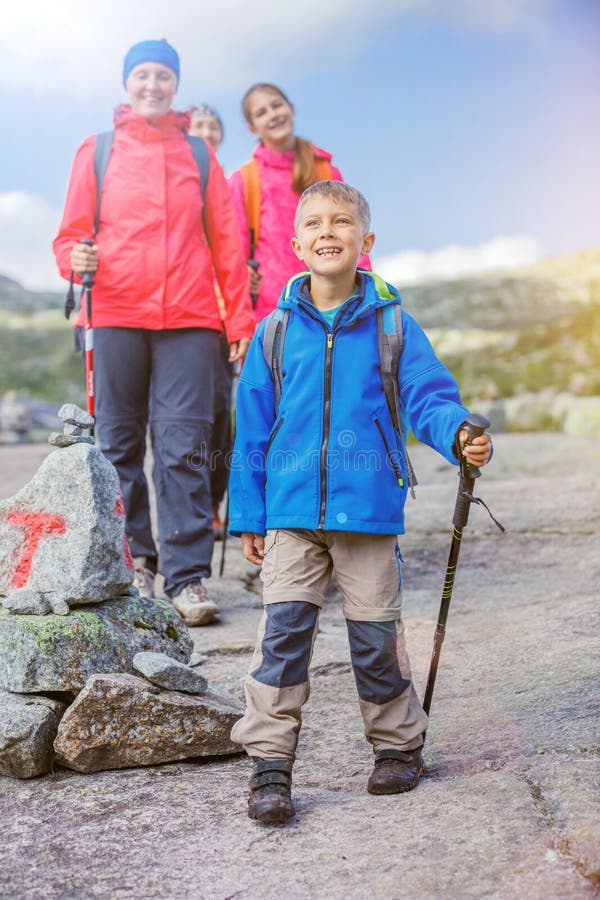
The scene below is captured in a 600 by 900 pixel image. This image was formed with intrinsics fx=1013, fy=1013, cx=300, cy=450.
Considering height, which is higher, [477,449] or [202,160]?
[202,160]

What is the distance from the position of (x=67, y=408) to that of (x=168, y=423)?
111 centimetres

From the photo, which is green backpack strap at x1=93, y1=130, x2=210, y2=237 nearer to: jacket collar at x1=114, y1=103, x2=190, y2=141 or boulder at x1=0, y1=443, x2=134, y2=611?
jacket collar at x1=114, y1=103, x2=190, y2=141

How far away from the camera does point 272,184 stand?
203 inches

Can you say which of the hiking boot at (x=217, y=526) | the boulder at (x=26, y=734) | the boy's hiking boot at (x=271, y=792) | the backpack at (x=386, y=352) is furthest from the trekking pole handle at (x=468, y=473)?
the hiking boot at (x=217, y=526)

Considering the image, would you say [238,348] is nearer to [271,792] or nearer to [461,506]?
[461,506]

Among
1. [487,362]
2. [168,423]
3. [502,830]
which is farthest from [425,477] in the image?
[487,362]

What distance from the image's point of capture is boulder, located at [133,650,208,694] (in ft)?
10.3

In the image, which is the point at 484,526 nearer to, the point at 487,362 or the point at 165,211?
the point at 165,211

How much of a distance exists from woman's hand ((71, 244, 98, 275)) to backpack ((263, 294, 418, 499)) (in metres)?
1.79

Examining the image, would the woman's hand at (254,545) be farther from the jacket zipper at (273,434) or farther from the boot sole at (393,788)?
the boot sole at (393,788)

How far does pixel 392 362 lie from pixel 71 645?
132 cm

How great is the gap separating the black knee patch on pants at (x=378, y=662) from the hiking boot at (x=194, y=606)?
1.85m

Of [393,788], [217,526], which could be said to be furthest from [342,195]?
[217,526]

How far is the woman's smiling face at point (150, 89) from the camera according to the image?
4703 mm
